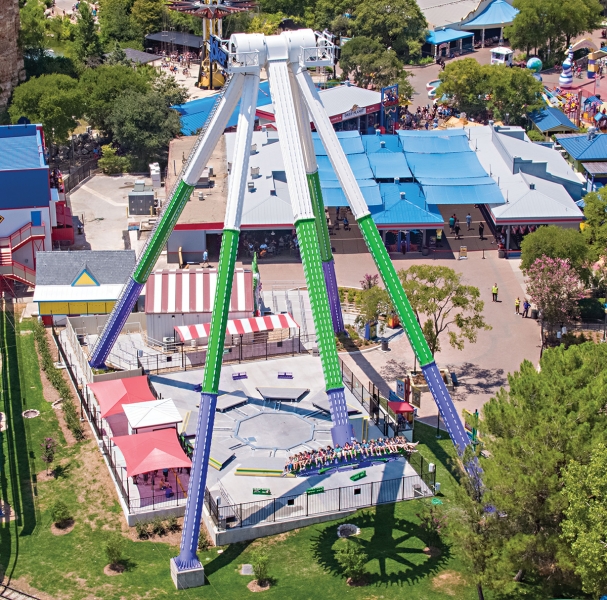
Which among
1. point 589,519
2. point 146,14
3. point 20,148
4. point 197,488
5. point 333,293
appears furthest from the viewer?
point 146,14

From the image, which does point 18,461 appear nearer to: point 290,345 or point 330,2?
point 290,345

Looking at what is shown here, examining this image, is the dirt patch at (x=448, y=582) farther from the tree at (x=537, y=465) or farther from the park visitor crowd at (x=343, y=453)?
the park visitor crowd at (x=343, y=453)

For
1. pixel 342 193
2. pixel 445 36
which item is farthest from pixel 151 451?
pixel 445 36

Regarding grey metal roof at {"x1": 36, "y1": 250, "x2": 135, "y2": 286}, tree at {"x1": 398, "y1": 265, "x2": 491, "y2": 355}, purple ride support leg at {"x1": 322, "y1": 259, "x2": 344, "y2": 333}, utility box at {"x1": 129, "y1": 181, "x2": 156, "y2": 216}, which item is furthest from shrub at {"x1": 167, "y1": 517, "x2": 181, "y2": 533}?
utility box at {"x1": 129, "y1": 181, "x2": 156, "y2": 216}

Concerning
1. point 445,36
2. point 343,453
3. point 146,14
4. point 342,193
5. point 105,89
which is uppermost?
point 146,14

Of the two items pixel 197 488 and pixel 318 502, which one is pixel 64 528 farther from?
pixel 318 502

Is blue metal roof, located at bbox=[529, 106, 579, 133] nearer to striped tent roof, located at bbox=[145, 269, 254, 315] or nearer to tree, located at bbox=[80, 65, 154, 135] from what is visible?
tree, located at bbox=[80, 65, 154, 135]

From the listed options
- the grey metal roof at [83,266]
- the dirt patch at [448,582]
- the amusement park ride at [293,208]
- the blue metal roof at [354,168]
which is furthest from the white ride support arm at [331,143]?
the blue metal roof at [354,168]

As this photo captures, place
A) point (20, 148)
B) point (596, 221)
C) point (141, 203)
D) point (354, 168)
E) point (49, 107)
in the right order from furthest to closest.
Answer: point (49, 107), point (141, 203), point (354, 168), point (20, 148), point (596, 221)
